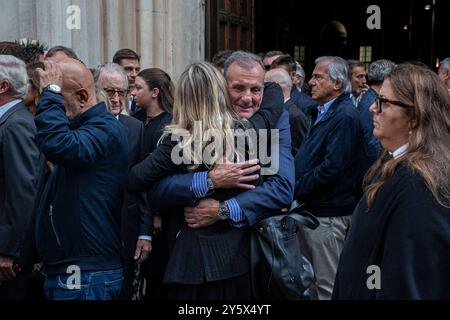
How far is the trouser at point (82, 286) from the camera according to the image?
3.36m

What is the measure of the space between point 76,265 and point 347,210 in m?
2.56

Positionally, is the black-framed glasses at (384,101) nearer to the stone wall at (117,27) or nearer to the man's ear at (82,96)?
the man's ear at (82,96)

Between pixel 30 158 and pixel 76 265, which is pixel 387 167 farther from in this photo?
pixel 30 158

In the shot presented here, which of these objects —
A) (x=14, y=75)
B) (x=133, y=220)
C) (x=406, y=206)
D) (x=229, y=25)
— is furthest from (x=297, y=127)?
(x=229, y=25)

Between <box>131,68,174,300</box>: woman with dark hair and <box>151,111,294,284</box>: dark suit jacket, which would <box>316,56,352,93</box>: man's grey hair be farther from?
<box>151,111,294,284</box>: dark suit jacket

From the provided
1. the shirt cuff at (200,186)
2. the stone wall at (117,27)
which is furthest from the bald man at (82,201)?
the stone wall at (117,27)

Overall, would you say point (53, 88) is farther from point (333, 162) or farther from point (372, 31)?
point (372, 31)

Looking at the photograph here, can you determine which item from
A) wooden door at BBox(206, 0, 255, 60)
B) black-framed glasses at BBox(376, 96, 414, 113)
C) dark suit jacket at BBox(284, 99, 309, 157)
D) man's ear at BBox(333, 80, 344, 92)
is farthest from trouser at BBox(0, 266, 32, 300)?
wooden door at BBox(206, 0, 255, 60)

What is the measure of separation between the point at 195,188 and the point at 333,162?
206 centimetres

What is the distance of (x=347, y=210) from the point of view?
5.40m

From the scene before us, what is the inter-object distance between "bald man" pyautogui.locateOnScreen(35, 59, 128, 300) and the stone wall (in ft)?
11.8

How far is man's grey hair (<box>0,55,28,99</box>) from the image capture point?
4.00 meters

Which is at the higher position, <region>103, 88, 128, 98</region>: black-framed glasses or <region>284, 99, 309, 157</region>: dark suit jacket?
<region>103, 88, 128, 98</region>: black-framed glasses
